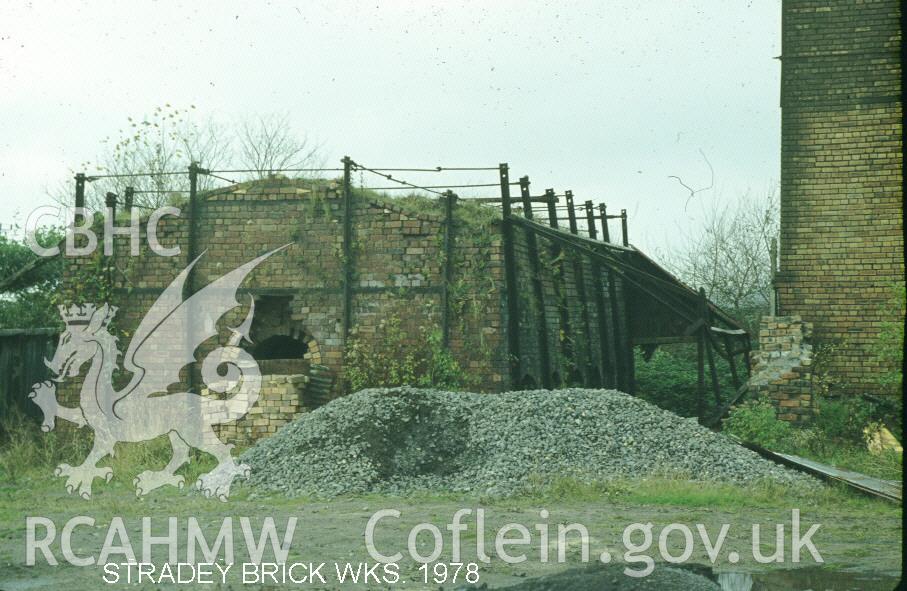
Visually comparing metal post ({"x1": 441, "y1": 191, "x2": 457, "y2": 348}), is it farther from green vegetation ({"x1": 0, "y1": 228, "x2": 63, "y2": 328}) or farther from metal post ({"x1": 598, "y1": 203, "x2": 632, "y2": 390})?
green vegetation ({"x1": 0, "y1": 228, "x2": 63, "y2": 328})

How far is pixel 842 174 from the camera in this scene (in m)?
12.3

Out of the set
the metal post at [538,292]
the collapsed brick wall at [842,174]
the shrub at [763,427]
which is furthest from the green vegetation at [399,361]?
the collapsed brick wall at [842,174]

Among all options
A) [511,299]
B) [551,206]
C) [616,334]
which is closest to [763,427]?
[511,299]

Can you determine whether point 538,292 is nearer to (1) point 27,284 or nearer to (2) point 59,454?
(2) point 59,454

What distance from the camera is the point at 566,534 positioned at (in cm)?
756

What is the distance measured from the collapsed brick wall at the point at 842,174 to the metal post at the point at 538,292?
421 cm

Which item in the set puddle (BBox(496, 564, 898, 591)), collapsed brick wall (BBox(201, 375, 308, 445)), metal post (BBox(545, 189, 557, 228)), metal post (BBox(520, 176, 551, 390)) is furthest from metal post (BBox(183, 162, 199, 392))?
puddle (BBox(496, 564, 898, 591))

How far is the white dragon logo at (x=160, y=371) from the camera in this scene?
516 inches

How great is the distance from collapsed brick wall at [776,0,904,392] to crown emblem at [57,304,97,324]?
10236 millimetres

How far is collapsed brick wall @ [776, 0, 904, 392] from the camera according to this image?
39.8 feet

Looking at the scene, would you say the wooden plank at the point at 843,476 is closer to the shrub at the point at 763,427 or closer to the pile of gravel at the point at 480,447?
the pile of gravel at the point at 480,447

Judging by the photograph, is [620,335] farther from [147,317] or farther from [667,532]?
[667,532]

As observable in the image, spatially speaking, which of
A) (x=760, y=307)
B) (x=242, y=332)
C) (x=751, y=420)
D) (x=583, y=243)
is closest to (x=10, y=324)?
(x=242, y=332)

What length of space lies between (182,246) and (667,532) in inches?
374
